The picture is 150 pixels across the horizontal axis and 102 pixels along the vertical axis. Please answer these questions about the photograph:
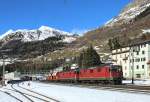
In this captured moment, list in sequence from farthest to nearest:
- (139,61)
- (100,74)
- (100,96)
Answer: (139,61), (100,74), (100,96)

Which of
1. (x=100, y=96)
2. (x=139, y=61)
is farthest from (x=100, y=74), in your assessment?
(x=139, y=61)

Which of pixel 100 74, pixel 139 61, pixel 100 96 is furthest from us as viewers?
pixel 139 61

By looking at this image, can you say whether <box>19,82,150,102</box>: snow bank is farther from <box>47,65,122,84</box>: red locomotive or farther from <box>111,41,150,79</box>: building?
<box>111,41,150,79</box>: building

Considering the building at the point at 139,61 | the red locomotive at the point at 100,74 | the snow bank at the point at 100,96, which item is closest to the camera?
the snow bank at the point at 100,96

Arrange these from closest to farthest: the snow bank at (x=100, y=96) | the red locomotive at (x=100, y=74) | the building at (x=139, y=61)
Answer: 1. the snow bank at (x=100, y=96)
2. the red locomotive at (x=100, y=74)
3. the building at (x=139, y=61)

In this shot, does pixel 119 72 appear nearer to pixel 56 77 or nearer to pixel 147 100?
pixel 147 100

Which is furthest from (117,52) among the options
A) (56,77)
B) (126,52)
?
(56,77)

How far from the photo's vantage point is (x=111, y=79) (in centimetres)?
7088

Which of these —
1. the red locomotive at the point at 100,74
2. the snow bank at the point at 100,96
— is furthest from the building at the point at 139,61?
the snow bank at the point at 100,96

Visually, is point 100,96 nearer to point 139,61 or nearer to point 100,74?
point 100,74

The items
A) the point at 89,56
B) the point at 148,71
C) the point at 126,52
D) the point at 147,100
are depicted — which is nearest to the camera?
the point at 147,100

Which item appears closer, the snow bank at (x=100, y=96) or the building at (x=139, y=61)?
the snow bank at (x=100, y=96)

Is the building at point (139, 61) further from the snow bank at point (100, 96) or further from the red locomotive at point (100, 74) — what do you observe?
the snow bank at point (100, 96)

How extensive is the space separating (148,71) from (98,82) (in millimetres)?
63704
